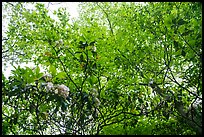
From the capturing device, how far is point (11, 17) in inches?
153

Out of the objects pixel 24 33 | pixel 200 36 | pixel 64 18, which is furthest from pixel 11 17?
pixel 200 36

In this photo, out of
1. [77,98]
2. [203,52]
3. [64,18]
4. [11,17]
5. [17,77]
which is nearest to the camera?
[17,77]

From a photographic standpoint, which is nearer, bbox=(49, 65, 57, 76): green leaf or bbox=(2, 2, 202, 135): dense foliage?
bbox=(49, 65, 57, 76): green leaf

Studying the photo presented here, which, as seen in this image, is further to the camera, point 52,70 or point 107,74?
point 107,74

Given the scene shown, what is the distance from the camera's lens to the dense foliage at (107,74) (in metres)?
1.99

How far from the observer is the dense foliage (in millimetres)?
1985

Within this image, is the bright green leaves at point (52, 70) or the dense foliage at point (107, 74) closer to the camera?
the bright green leaves at point (52, 70)

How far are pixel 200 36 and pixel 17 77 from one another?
129 cm

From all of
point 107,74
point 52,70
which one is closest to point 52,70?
point 52,70

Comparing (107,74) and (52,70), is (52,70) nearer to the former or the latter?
(52,70)

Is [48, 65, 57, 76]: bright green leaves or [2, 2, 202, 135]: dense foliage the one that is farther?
[2, 2, 202, 135]: dense foliage

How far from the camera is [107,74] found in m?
2.39

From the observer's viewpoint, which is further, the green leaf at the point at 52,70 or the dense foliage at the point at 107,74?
the dense foliage at the point at 107,74

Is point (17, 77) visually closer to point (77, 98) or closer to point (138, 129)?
point (77, 98)
